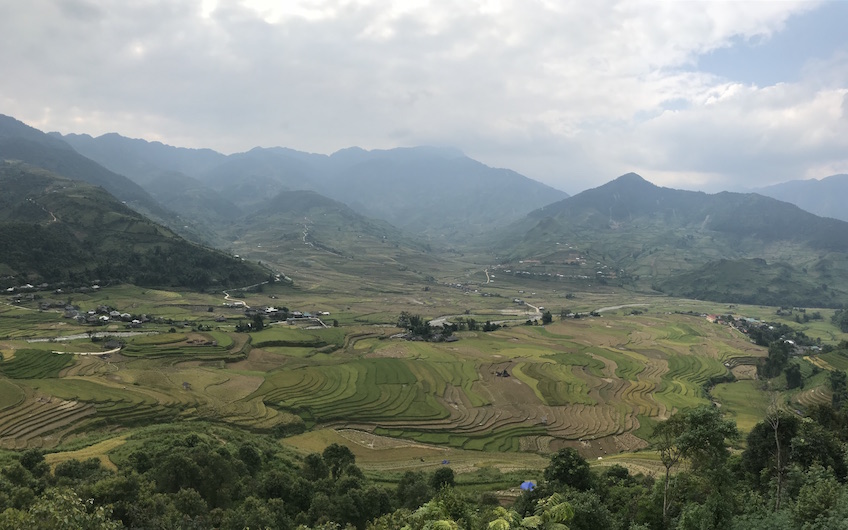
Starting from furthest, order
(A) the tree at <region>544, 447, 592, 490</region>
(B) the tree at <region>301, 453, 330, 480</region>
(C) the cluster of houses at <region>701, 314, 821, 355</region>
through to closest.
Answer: (C) the cluster of houses at <region>701, 314, 821, 355</region> → (B) the tree at <region>301, 453, 330, 480</region> → (A) the tree at <region>544, 447, 592, 490</region>

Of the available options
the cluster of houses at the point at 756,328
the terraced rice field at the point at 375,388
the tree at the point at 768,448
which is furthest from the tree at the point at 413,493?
the cluster of houses at the point at 756,328

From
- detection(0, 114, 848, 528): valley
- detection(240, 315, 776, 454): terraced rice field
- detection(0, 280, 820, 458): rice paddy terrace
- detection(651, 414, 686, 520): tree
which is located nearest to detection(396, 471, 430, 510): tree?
detection(0, 114, 848, 528): valley

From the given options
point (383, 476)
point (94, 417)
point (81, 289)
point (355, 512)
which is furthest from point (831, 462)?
point (81, 289)

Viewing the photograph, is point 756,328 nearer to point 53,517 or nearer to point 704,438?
point 704,438

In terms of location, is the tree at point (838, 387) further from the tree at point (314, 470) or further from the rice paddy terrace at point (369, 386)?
the tree at point (314, 470)

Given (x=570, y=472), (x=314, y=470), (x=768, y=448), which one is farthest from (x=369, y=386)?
(x=768, y=448)

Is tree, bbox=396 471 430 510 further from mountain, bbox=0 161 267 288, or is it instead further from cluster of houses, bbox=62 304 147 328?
mountain, bbox=0 161 267 288

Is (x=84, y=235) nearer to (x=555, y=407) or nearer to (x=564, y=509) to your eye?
(x=555, y=407)
